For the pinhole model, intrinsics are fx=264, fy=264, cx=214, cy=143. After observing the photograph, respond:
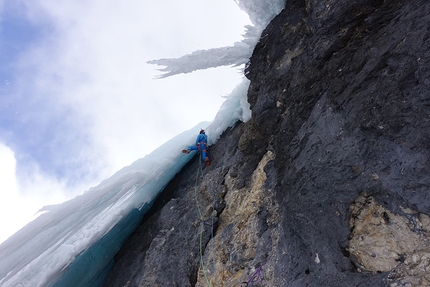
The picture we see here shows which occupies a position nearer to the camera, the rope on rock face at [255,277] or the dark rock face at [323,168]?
the dark rock face at [323,168]

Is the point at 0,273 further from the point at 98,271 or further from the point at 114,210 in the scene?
the point at 114,210

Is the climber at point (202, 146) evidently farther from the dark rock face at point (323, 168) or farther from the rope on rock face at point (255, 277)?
the rope on rock face at point (255, 277)

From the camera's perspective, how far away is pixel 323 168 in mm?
3973

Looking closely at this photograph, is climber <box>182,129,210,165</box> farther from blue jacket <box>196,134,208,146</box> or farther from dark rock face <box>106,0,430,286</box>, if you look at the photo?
dark rock face <box>106,0,430,286</box>

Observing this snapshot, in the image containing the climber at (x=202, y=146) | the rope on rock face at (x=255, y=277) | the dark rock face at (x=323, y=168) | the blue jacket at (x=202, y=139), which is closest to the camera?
the dark rock face at (x=323, y=168)

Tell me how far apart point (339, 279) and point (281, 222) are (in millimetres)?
1274

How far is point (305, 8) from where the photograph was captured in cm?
534

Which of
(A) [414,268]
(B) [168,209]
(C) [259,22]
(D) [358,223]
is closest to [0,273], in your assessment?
(B) [168,209]

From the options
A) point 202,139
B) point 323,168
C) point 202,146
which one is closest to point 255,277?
point 323,168

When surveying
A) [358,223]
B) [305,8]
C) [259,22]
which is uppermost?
[259,22]

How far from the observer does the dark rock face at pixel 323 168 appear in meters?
3.07

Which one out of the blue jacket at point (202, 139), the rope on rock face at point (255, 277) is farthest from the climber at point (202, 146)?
the rope on rock face at point (255, 277)

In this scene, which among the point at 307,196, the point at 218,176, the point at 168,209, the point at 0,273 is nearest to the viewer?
the point at 307,196

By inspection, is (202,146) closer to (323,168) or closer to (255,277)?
(255,277)
